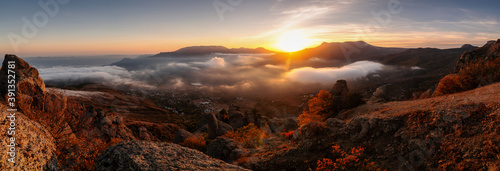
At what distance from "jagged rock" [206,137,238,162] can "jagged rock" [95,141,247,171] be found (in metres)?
18.1

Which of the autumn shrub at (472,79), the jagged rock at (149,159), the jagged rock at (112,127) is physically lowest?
the jagged rock at (112,127)

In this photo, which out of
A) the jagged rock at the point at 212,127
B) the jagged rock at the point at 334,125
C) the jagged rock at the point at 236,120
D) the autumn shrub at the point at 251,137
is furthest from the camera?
the jagged rock at the point at 236,120

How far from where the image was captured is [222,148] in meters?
29.1

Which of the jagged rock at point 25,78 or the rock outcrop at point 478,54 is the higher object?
the rock outcrop at point 478,54

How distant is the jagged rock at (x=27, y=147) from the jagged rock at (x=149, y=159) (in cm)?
224

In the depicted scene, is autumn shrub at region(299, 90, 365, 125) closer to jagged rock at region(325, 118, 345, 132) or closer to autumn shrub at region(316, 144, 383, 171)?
jagged rock at region(325, 118, 345, 132)

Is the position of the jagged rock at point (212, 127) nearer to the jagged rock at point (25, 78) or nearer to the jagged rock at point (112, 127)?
the jagged rock at point (112, 127)

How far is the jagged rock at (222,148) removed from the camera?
92.4 feet

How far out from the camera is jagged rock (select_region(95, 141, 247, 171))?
7.89 metres

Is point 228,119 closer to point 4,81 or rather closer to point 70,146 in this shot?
point 4,81

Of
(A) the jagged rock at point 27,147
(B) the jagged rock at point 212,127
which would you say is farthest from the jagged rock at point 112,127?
(A) the jagged rock at point 27,147

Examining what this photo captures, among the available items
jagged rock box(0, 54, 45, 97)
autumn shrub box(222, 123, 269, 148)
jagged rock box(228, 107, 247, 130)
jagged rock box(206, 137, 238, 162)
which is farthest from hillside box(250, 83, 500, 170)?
jagged rock box(228, 107, 247, 130)

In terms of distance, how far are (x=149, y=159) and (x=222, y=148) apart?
2154cm

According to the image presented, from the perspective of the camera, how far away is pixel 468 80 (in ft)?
85.5
